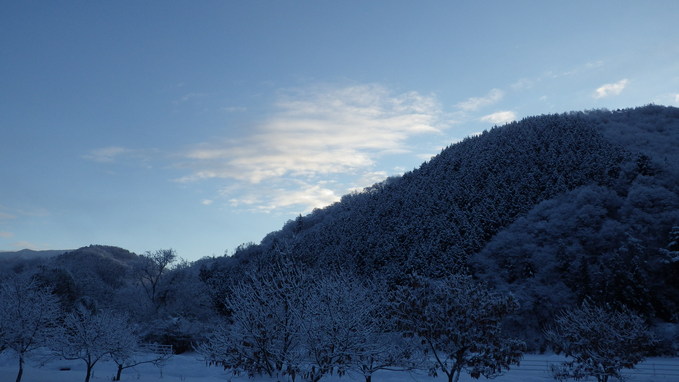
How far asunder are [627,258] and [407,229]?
27106 millimetres

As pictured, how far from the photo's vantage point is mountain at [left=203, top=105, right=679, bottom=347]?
48.8 meters

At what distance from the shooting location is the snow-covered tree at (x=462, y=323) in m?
19.5

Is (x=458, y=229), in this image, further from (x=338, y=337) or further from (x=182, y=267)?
(x=338, y=337)

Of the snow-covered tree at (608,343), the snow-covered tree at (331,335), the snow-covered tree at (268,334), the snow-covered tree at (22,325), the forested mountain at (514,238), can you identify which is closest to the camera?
the snow-covered tree at (331,335)

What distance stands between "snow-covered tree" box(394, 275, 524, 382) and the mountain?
88.7 ft

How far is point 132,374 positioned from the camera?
3669 cm

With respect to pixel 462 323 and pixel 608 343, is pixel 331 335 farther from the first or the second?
pixel 608 343

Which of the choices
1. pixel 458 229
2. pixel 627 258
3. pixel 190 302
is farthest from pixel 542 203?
pixel 190 302

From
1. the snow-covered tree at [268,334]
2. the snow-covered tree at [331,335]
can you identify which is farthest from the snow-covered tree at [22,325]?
the snow-covered tree at [331,335]

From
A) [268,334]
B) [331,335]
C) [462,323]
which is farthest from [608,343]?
[268,334]

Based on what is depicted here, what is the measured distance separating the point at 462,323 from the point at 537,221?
1845 inches

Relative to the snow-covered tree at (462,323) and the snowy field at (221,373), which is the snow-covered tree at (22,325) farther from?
the snow-covered tree at (462,323)

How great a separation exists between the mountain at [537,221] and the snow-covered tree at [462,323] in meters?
27.0

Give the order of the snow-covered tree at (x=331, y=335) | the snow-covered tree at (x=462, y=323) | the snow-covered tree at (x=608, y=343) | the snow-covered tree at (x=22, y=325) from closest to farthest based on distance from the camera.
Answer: the snow-covered tree at (x=331, y=335) → the snow-covered tree at (x=462, y=323) → the snow-covered tree at (x=608, y=343) → the snow-covered tree at (x=22, y=325)
